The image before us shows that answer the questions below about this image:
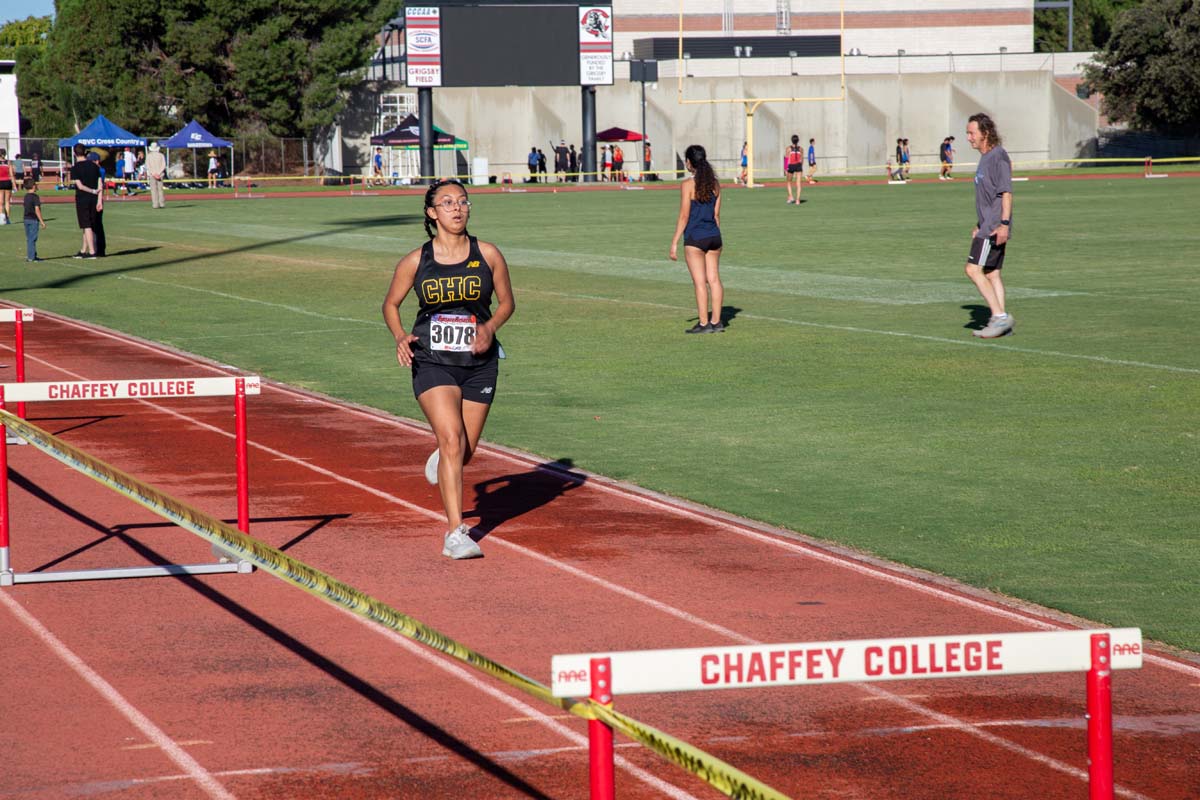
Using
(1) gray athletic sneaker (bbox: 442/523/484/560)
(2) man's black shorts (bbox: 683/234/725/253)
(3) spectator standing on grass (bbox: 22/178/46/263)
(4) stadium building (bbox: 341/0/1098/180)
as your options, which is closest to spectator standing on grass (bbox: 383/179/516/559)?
(1) gray athletic sneaker (bbox: 442/523/484/560)

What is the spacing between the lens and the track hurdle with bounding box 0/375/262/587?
770 centimetres

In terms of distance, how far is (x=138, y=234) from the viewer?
1502 inches

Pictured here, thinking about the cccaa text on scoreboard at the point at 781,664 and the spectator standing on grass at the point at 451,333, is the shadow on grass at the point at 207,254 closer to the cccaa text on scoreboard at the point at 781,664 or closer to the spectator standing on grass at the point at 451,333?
the spectator standing on grass at the point at 451,333

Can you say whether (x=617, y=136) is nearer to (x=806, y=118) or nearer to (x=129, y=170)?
(x=806, y=118)

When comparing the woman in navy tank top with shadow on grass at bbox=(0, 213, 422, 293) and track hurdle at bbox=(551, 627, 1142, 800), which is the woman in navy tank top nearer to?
shadow on grass at bbox=(0, 213, 422, 293)

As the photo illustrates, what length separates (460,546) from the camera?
833 centimetres

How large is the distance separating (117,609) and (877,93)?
7832 cm

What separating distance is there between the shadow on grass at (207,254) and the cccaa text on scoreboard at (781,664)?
79.5ft

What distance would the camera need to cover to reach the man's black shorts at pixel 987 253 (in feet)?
53.0

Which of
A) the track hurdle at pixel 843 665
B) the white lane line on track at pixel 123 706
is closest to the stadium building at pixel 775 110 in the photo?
the white lane line on track at pixel 123 706

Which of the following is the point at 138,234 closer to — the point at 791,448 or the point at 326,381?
the point at 326,381

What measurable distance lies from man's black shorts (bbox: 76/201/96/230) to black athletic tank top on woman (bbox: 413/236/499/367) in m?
23.2

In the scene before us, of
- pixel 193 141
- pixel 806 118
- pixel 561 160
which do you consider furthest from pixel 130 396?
pixel 806 118

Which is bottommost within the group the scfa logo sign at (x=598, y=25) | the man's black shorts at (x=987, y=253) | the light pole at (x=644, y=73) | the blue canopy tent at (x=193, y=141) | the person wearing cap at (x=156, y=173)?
the man's black shorts at (x=987, y=253)
